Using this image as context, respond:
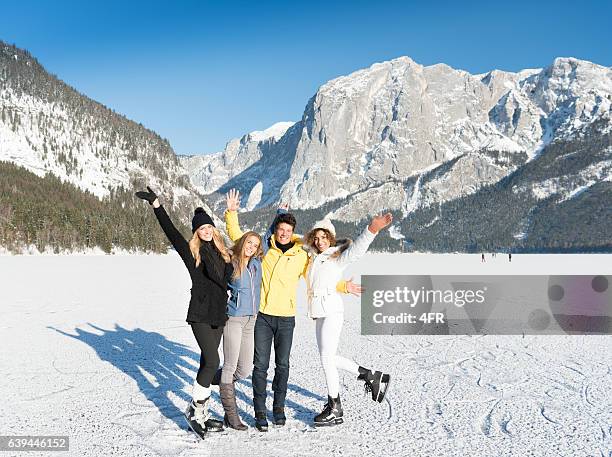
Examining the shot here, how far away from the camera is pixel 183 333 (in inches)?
404

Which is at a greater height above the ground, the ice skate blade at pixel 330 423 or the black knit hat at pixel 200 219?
the black knit hat at pixel 200 219

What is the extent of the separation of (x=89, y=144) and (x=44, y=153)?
16.4 m

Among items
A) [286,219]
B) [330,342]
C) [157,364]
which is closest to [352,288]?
[330,342]

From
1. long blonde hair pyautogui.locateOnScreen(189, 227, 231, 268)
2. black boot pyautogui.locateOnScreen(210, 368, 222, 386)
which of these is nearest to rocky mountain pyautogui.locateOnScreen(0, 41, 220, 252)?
black boot pyautogui.locateOnScreen(210, 368, 222, 386)

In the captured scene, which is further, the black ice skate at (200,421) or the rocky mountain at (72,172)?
the rocky mountain at (72,172)

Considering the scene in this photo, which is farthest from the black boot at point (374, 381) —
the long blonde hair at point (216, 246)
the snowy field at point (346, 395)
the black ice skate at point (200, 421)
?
the long blonde hair at point (216, 246)

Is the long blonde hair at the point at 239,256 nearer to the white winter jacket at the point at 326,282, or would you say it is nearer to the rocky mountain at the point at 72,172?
the white winter jacket at the point at 326,282

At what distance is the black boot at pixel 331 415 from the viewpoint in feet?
16.3

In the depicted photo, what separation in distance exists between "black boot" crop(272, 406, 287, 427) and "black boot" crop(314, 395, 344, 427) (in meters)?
0.32

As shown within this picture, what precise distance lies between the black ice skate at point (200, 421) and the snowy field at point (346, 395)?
9cm

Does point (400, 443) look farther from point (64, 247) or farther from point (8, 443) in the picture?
point (64, 247)

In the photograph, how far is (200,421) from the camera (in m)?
4.75

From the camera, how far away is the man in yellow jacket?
16.2 ft

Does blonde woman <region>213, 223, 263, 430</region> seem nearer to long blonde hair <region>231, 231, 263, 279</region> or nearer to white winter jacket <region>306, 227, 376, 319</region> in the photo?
long blonde hair <region>231, 231, 263, 279</region>
